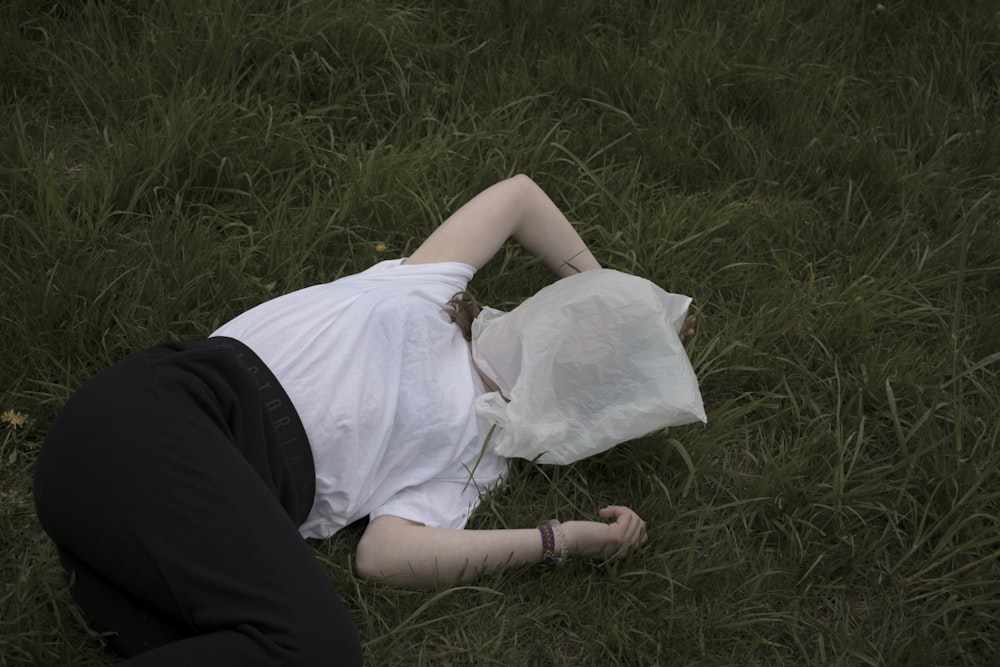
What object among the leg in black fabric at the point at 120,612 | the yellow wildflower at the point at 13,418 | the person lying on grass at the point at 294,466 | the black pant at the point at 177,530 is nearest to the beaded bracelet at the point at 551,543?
the person lying on grass at the point at 294,466

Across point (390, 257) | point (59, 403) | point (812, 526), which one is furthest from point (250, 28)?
point (812, 526)

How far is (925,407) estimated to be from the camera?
2.64 m

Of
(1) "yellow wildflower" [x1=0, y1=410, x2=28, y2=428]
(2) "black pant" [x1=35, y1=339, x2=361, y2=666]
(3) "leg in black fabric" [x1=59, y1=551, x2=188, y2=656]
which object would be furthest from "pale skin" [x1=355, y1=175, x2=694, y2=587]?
(1) "yellow wildflower" [x1=0, y1=410, x2=28, y2=428]

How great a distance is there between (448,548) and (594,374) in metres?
0.51

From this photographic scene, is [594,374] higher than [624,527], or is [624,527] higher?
[594,374]

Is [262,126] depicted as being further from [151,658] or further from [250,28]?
[151,658]

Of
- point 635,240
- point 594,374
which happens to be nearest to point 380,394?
point 594,374

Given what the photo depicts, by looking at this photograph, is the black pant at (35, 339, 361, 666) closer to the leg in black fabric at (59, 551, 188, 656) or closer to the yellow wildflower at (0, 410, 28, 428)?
the leg in black fabric at (59, 551, 188, 656)

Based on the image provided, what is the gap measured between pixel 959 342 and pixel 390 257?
5.53 feet

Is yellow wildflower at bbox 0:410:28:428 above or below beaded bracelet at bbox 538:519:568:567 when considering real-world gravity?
above

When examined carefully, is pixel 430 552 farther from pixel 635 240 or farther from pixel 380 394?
pixel 635 240

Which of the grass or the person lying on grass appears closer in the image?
the person lying on grass

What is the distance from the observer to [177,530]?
1.75m

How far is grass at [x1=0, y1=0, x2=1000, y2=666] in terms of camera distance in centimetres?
225
